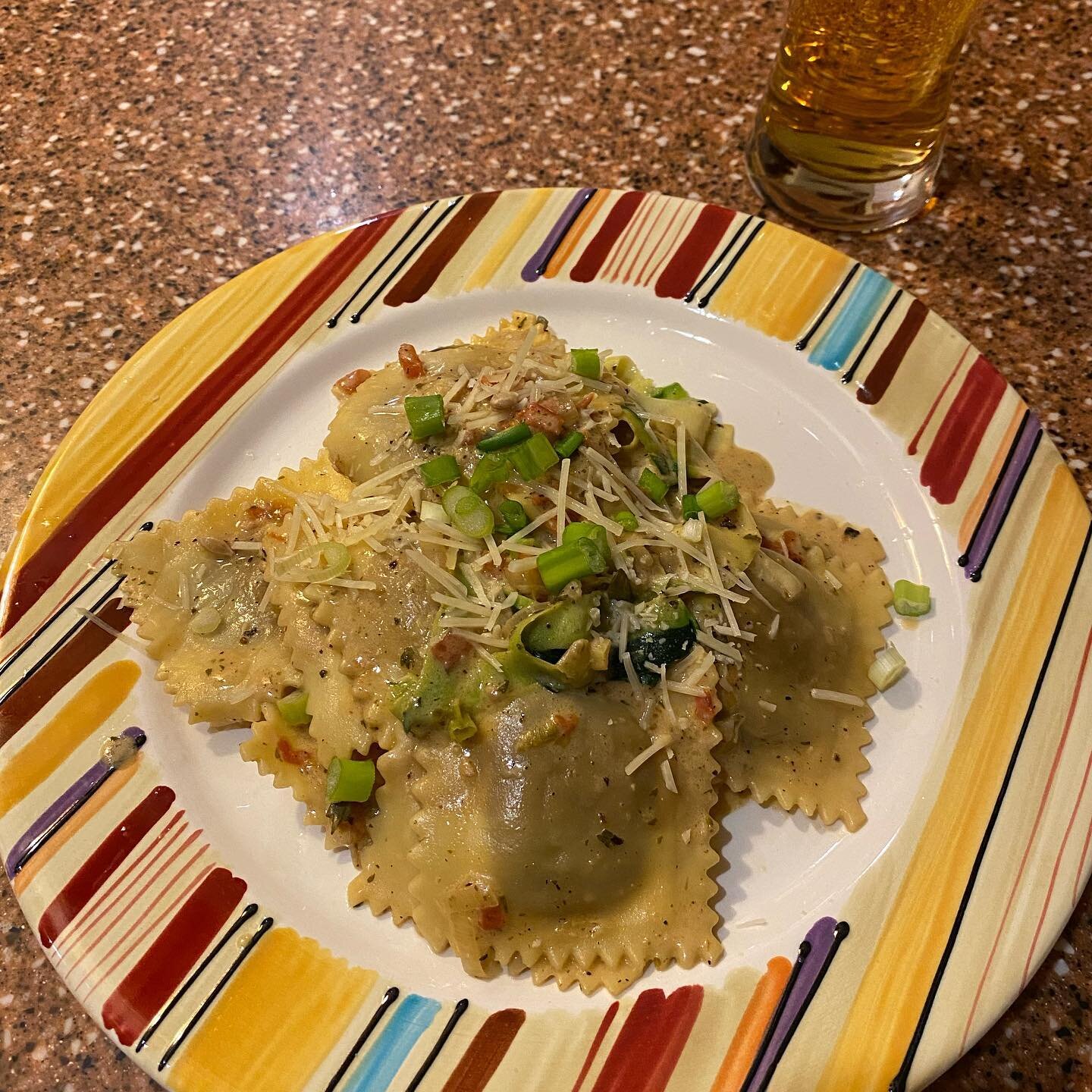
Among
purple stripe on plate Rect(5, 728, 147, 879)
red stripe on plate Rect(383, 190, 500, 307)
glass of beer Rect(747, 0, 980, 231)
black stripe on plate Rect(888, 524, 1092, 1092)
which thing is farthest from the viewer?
red stripe on plate Rect(383, 190, 500, 307)

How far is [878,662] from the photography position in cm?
340

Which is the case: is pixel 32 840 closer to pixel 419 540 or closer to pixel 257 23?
pixel 419 540

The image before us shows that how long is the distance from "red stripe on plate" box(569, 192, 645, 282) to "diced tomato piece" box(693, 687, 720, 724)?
7.92ft

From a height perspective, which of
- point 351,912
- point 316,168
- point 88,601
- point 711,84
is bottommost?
point 351,912

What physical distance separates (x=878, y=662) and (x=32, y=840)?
10.7 feet

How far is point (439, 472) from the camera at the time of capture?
10.7 ft

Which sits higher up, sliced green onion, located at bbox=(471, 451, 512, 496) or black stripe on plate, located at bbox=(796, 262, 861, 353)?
black stripe on plate, located at bbox=(796, 262, 861, 353)

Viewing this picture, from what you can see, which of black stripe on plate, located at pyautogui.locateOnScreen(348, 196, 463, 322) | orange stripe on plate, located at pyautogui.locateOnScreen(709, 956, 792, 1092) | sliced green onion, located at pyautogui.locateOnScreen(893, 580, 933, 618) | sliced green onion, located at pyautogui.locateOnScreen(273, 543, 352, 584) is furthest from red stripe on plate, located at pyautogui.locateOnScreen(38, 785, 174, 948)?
sliced green onion, located at pyautogui.locateOnScreen(893, 580, 933, 618)

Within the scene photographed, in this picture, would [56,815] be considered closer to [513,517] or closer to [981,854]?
[513,517]

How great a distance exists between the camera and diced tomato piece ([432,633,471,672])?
2.98 meters

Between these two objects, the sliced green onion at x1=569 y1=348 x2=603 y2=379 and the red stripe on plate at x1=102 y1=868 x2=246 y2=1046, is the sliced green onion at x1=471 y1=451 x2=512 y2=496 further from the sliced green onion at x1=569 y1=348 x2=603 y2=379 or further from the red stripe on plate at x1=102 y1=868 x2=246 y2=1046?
the red stripe on plate at x1=102 y1=868 x2=246 y2=1046

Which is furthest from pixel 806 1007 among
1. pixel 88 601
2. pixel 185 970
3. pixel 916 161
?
pixel 916 161

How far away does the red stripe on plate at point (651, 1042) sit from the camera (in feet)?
8.48

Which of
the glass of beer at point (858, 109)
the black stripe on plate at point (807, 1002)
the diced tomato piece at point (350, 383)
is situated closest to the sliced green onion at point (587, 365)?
the diced tomato piece at point (350, 383)
